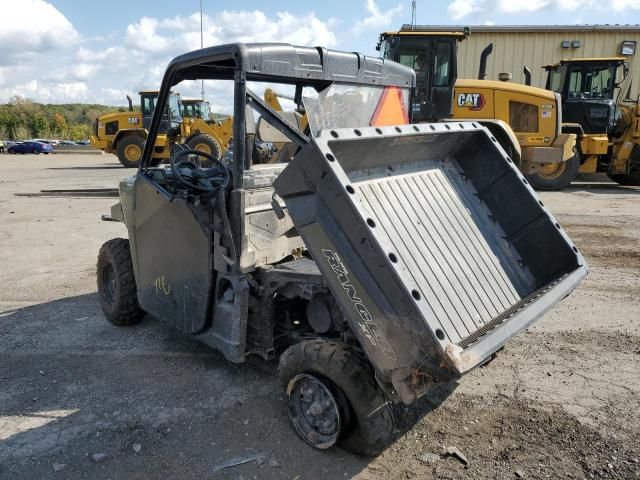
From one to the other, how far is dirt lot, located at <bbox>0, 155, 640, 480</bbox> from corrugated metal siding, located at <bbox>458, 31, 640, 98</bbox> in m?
15.0

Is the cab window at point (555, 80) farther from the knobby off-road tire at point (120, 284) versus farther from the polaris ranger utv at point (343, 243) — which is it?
the knobby off-road tire at point (120, 284)

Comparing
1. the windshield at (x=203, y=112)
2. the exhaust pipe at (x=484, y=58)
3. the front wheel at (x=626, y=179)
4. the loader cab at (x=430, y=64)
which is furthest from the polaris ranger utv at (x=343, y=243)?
the windshield at (x=203, y=112)

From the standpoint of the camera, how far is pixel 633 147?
1293 centimetres

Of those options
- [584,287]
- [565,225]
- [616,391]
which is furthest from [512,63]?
[616,391]

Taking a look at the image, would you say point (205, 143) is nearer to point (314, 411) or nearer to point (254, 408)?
point (254, 408)

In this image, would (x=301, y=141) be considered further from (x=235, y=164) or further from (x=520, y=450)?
(x=520, y=450)

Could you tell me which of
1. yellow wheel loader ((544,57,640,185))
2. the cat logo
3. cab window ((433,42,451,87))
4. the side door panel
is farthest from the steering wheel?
yellow wheel loader ((544,57,640,185))

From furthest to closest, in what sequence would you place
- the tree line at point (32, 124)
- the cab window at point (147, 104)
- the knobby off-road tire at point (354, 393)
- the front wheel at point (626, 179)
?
the tree line at point (32, 124), the cab window at point (147, 104), the front wheel at point (626, 179), the knobby off-road tire at point (354, 393)

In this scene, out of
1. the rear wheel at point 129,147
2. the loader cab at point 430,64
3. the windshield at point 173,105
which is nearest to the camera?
the windshield at point 173,105

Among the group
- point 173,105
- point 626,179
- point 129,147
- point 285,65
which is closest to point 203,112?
point 129,147

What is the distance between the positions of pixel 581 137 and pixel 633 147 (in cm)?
125

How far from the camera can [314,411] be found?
9.26ft

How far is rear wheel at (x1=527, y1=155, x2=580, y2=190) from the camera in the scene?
12.4 meters

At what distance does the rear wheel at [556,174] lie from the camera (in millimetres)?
12445
